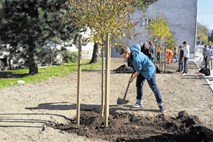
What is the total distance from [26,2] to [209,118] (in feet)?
32.4

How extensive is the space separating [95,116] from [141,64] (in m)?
1.60

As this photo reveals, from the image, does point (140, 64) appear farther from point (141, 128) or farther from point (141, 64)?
point (141, 128)

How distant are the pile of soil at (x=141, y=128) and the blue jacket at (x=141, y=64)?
998 millimetres

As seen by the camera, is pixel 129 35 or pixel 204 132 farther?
pixel 129 35

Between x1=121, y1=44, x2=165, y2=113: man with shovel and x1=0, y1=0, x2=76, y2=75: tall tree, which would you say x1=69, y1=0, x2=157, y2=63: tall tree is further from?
x1=0, y1=0, x2=76, y2=75: tall tree

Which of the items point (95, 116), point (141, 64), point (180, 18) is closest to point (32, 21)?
point (141, 64)

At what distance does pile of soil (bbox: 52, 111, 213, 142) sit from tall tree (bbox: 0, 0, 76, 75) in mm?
7503

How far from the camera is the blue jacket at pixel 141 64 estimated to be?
7469 millimetres

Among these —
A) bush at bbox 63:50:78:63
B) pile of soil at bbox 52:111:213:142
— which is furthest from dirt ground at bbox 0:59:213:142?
bush at bbox 63:50:78:63

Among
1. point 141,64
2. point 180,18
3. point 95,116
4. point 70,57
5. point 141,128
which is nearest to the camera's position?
point 141,128

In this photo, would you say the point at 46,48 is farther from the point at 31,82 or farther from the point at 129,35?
the point at 129,35

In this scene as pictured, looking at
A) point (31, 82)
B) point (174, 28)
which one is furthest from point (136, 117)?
point (174, 28)

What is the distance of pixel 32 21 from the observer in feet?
45.6

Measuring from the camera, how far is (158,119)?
726 cm
